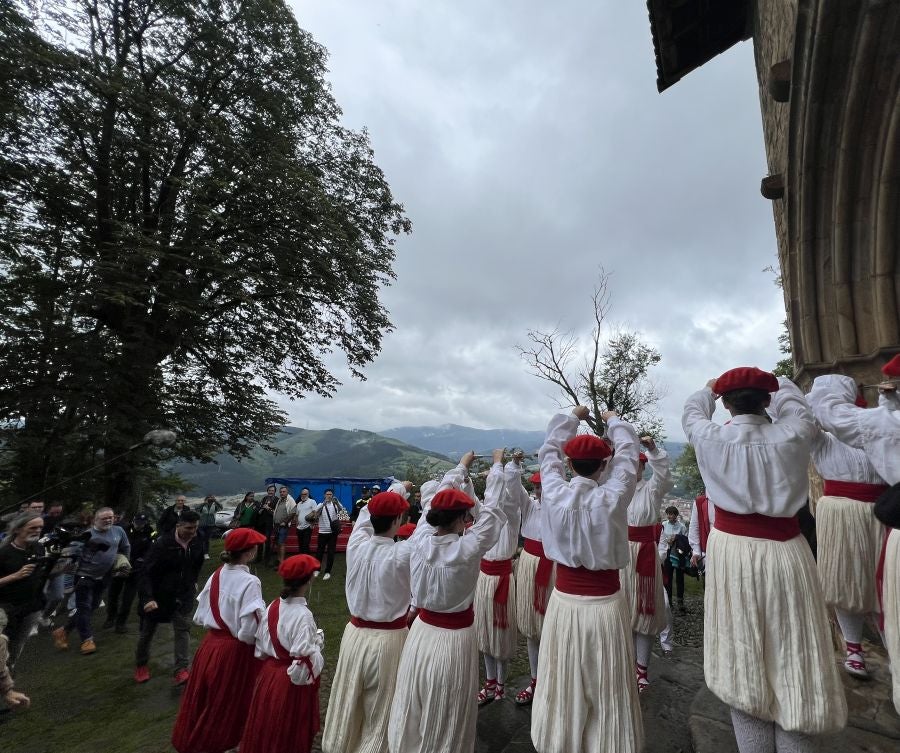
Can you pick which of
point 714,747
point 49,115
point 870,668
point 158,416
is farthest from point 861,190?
point 49,115

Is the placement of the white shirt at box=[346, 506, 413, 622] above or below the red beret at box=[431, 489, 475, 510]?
below

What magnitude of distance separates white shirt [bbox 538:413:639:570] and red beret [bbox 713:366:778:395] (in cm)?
60

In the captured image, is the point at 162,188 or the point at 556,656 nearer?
the point at 556,656

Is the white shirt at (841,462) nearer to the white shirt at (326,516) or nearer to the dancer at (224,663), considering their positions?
the dancer at (224,663)

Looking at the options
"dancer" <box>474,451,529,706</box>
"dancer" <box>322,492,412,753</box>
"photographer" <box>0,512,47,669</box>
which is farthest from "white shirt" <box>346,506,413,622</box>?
"photographer" <box>0,512,47,669</box>

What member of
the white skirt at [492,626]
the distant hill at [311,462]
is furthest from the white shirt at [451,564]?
the distant hill at [311,462]

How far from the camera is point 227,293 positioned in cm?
1109

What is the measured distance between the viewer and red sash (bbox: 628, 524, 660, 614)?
3736 mm

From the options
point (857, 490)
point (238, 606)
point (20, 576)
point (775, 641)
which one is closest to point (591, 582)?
point (775, 641)

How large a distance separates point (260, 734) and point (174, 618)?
2.71m

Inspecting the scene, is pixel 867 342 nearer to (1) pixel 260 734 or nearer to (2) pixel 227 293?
(1) pixel 260 734

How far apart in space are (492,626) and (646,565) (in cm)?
148

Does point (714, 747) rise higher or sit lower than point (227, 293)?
lower

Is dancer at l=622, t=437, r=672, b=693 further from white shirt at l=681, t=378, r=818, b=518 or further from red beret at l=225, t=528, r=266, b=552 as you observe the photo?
red beret at l=225, t=528, r=266, b=552
